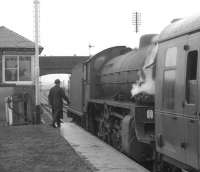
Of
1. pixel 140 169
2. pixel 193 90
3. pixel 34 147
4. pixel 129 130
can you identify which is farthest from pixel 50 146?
pixel 193 90

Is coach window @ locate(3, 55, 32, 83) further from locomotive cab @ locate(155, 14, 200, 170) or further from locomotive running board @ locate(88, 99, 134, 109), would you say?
locomotive cab @ locate(155, 14, 200, 170)

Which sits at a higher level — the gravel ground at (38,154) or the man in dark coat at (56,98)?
the man in dark coat at (56,98)

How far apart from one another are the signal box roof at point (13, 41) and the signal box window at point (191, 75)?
57.7ft

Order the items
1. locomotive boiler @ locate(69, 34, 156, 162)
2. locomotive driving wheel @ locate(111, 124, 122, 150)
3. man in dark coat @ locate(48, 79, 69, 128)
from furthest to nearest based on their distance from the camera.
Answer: man in dark coat @ locate(48, 79, 69, 128) < locomotive driving wheel @ locate(111, 124, 122, 150) < locomotive boiler @ locate(69, 34, 156, 162)

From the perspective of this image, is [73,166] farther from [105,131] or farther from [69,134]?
[69,134]

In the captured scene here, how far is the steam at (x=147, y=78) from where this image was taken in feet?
30.5

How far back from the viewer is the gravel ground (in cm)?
912

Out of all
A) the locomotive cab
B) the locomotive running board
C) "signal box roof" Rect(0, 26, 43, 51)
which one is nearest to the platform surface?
the locomotive running board

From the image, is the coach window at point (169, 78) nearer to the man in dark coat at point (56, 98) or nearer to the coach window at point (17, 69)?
the man in dark coat at point (56, 98)

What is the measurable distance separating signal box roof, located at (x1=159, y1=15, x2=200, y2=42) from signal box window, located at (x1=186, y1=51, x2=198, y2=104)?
1.09 ft

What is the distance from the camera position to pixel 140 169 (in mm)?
9125

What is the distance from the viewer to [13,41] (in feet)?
82.9

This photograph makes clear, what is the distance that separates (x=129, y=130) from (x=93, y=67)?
6.45m

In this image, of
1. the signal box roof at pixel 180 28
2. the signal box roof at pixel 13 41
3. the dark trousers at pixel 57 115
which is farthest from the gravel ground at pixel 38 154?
the signal box roof at pixel 13 41
